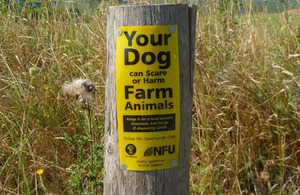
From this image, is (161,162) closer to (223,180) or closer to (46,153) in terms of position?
(223,180)

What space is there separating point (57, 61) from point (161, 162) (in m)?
2.09

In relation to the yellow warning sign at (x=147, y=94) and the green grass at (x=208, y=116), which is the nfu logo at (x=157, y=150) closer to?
the yellow warning sign at (x=147, y=94)

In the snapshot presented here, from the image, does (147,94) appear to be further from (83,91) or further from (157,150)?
(83,91)

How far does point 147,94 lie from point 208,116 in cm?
142

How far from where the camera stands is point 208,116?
10.9 feet

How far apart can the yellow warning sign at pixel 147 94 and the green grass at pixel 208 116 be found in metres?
0.72

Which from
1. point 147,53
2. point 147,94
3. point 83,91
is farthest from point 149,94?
point 83,91

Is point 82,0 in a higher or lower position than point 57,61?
higher

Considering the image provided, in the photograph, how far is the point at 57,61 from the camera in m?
3.80

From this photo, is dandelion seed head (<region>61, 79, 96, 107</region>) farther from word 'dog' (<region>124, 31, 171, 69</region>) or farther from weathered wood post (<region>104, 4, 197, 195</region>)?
word 'dog' (<region>124, 31, 171, 69</region>)

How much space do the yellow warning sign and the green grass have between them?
724 millimetres

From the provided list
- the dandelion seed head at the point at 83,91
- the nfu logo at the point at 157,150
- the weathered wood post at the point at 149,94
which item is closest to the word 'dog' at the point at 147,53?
the weathered wood post at the point at 149,94

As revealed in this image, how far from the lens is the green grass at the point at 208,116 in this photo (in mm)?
3100

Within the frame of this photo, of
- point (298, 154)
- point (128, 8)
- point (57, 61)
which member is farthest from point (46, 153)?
point (298, 154)
